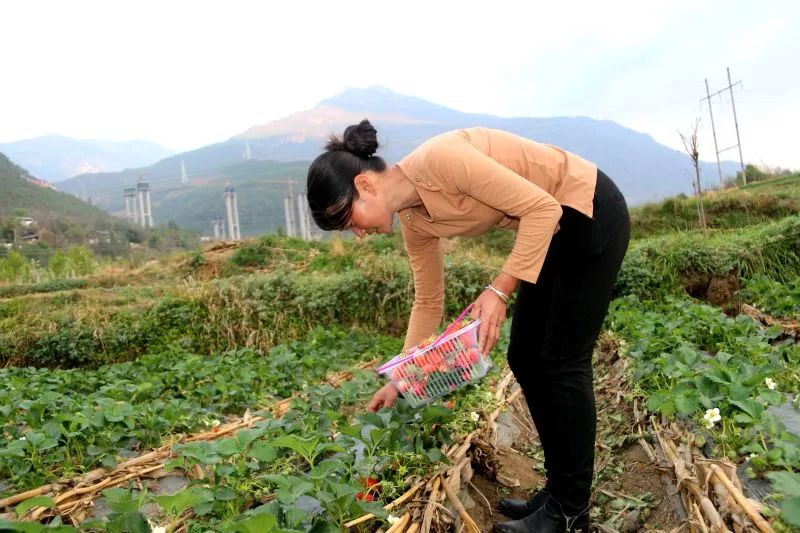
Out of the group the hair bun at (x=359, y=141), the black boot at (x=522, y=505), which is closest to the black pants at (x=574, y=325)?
the black boot at (x=522, y=505)

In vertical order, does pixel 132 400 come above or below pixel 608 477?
above

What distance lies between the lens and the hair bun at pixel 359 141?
1.88m

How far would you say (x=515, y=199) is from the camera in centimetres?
170

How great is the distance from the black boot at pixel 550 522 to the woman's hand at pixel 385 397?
58cm

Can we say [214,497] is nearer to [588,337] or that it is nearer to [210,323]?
[588,337]

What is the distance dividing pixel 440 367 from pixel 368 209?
57 cm

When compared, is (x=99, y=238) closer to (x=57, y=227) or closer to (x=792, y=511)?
(x=57, y=227)

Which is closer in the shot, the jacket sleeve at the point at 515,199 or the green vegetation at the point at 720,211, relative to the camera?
the jacket sleeve at the point at 515,199

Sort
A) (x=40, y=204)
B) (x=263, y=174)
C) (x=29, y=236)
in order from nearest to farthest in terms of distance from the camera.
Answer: (x=29, y=236) < (x=40, y=204) < (x=263, y=174)

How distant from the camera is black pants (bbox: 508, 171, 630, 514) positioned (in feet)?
6.12

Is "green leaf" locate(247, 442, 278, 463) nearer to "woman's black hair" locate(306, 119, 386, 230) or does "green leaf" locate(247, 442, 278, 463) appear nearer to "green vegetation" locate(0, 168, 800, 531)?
"green vegetation" locate(0, 168, 800, 531)

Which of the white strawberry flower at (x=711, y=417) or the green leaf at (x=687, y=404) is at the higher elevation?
the green leaf at (x=687, y=404)

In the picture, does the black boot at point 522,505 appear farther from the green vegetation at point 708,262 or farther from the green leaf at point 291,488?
the green vegetation at point 708,262

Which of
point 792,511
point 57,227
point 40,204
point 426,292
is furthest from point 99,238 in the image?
point 792,511
